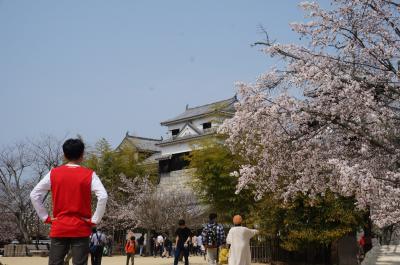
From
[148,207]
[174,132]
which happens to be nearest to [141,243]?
[148,207]

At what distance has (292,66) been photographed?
414 inches

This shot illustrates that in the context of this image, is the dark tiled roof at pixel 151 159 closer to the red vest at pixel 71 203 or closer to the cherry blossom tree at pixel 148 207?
the cherry blossom tree at pixel 148 207

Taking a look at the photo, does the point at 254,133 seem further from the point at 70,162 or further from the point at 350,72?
the point at 70,162

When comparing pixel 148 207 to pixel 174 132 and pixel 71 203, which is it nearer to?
pixel 174 132

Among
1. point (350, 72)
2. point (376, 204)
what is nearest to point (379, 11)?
point (350, 72)

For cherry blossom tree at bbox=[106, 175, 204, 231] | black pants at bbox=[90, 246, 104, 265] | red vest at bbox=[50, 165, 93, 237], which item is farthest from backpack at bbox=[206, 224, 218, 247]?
cherry blossom tree at bbox=[106, 175, 204, 231]

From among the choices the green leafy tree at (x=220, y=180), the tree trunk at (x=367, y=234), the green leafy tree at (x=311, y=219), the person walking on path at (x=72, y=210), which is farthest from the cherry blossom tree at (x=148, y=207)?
the person walking on path at (x=72, y=210)

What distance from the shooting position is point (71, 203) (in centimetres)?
442

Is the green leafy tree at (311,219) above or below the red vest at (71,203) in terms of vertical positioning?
above

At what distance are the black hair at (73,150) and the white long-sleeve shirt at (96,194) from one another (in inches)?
5.2

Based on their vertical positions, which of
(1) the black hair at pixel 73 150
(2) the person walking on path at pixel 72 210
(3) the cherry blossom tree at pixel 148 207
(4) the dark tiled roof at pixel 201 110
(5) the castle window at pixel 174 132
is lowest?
(2) the person walking on path at pixel 72 210

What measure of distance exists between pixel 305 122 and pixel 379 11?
2.44 m

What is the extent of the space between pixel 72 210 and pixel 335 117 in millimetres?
6380

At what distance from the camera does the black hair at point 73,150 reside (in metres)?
4.70
